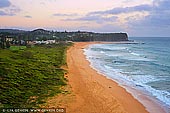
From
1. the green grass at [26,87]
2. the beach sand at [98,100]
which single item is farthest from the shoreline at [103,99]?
the green grass at [26,87]

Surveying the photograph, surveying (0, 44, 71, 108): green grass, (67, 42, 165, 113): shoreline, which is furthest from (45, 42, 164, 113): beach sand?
(0, 44, 71, 108): green grass

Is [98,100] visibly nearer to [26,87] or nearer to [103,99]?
[103,99]

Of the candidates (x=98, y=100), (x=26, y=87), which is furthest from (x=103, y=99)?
(x=26, y=87)

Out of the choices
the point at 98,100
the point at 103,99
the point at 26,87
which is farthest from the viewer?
the point at 26,87

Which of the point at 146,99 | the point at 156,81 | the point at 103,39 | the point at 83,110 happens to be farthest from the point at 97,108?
the point at 103,39

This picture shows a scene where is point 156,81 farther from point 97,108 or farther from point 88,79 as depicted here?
point 97,108

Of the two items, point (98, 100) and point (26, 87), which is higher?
point (26, 87)

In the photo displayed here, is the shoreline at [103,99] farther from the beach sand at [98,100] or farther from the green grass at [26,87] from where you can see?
the green grass at [26,87]

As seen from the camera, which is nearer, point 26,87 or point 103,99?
point 103,99

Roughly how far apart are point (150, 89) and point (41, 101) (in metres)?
11.9

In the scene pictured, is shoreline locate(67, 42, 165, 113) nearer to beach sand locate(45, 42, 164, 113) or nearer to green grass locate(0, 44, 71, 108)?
beach sand locate(45, 42, 164, 113)

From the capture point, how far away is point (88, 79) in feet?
96.1

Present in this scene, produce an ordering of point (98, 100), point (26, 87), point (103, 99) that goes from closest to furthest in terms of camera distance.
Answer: point (98, 100) → point (103, 99) → point (26, 87)

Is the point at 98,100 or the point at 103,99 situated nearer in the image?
the point at 98,100
